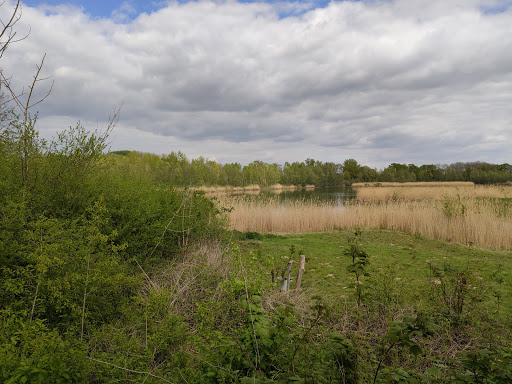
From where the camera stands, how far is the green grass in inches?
160

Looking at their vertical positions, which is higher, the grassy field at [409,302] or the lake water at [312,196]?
the lake water at [312,196]

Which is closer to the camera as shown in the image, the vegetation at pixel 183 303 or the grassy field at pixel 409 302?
the vegetation at pixel 183 303

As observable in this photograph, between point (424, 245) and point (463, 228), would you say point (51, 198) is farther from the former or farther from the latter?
point (463, 228)

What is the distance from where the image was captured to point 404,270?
5941mm

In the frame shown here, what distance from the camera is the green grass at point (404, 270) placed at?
13.4 ft

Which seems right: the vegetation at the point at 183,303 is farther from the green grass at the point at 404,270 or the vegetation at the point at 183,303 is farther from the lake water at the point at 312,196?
the lake water at the point at 312,196

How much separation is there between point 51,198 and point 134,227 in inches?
49.2

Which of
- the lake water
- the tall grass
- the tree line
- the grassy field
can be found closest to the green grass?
the grassy field

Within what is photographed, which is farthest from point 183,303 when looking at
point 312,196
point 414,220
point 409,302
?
point 312,196

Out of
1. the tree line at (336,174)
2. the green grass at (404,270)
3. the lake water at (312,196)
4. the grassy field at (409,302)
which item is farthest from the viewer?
the tree line at (336,174)

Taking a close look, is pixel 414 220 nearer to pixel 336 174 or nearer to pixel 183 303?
pixel 183 303

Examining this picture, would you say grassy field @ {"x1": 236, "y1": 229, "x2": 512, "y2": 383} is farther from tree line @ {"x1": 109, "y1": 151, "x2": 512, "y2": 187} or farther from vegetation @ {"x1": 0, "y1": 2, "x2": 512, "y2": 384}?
tree line @ {"x1": 109, "y1": 151, "x2": 512, "y2": 187}

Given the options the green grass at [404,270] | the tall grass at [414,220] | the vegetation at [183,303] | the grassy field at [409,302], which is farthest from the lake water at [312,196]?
the vegetation at [183,303]

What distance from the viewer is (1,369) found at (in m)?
2.07
